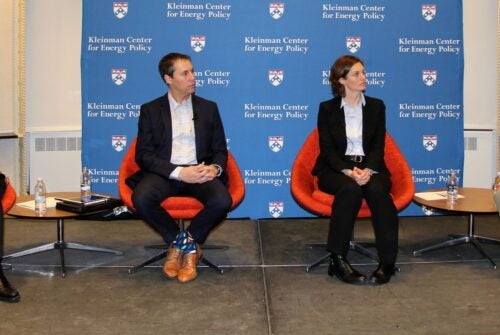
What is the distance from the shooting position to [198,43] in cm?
523

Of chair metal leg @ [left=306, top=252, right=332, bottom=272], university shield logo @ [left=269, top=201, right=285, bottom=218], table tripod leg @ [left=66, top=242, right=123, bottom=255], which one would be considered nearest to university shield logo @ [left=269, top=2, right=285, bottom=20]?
university shield logo @ [left=269, top=201, right=285, bottom=218]

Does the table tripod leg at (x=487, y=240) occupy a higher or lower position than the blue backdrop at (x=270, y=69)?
lower

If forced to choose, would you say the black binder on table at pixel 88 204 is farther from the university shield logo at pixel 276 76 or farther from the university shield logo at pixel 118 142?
the university shield logo at pixel 276 76

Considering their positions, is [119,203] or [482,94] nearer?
[119,203]

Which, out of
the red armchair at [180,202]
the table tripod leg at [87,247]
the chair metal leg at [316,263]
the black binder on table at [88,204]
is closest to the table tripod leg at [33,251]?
the table tripod leg at [87,247]

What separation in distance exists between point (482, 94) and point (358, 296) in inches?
122

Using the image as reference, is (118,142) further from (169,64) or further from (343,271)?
(343,271)

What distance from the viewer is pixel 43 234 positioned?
4.82 meters

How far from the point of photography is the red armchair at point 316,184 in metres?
3.89

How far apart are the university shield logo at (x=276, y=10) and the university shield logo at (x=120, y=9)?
1258mm

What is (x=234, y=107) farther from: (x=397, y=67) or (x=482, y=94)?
(x=482, y=94)

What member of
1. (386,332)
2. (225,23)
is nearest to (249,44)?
(225,23)

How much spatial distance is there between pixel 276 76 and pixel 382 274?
2.29 metres

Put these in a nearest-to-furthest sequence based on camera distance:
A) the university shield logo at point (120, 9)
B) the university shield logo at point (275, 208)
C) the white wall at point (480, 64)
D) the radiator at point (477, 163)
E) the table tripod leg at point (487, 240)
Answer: the table tripod leg at point (487, 240) < the university shield logo at point (120, 9) < the university shield logo at point (275, 208) < the white wall at point (480, 64) < the radiator at point (477, 163)
